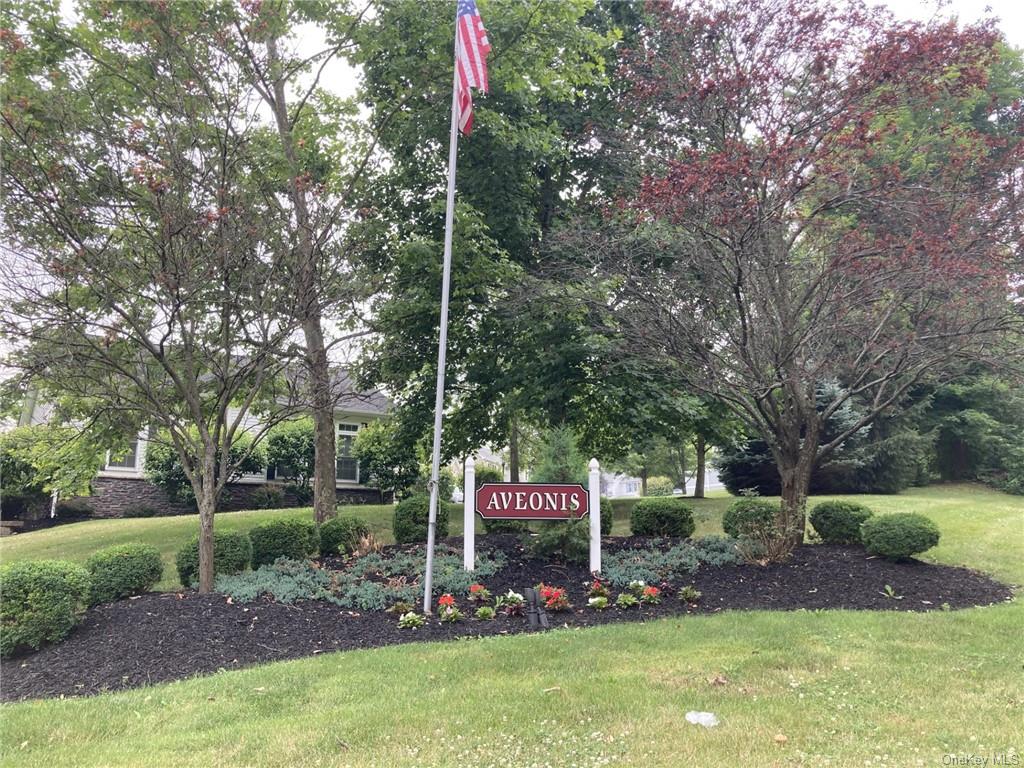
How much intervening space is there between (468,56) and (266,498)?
15.2 m

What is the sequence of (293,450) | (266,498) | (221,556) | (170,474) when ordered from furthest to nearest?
(293,450)
(266,498)
(170,474)
(221,556)

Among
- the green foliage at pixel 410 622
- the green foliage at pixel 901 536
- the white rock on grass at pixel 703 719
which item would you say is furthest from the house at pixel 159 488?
the white rock on grass at pixel 703 719

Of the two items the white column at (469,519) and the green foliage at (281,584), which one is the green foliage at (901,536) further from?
the green foliage at (281,584)

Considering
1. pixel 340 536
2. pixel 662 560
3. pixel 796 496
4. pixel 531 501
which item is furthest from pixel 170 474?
pixel 796 496

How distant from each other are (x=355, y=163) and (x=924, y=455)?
1647 cm

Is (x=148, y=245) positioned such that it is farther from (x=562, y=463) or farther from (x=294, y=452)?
(x=294, y=452)

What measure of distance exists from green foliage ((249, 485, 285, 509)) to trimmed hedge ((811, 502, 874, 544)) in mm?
14709

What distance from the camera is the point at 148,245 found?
22.7 feet

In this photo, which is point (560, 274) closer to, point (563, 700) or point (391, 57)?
point (391, 57)

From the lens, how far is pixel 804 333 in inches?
316

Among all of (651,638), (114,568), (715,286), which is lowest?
(651,638)

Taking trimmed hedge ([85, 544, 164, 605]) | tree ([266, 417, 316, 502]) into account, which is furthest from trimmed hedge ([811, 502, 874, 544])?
tree ([266, 417, 316, 502])

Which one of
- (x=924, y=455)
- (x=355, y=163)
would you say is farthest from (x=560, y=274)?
(x=924, y=455)

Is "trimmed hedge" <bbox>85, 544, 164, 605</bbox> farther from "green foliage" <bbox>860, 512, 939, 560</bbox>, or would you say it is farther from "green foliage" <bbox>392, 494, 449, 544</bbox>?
"green foliage" <bbox>860, 512, 939, 560</bbox>
